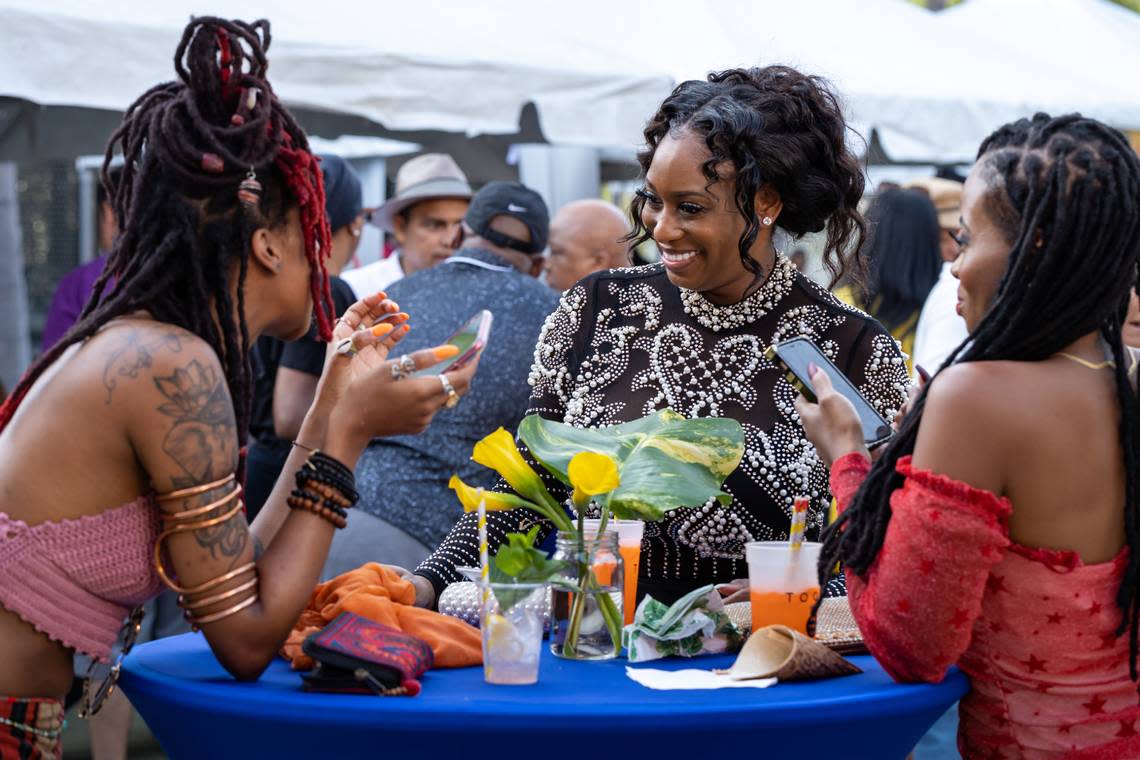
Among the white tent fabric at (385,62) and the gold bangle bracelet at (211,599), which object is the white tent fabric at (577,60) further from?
the gold bangle bracelet at (211,599)

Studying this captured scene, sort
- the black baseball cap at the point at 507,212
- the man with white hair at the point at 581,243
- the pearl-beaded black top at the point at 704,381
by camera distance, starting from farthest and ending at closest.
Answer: the man with white hair at the point at 581,243 < the black baseball cap at the point at 507,212 < the pearl-beaded black top at the point at 704,381

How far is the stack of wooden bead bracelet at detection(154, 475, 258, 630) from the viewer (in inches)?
77.4

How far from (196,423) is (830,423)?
1.07 meters

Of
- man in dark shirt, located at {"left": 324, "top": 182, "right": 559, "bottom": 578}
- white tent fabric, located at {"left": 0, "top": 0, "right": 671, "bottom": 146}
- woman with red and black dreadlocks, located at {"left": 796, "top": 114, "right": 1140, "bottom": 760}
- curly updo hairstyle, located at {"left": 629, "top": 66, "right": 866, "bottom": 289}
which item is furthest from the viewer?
white tent fabric, located at {"left": 0, "top": 0, "right": 671, "bottom": 146}

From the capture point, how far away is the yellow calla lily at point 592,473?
82.7 inches

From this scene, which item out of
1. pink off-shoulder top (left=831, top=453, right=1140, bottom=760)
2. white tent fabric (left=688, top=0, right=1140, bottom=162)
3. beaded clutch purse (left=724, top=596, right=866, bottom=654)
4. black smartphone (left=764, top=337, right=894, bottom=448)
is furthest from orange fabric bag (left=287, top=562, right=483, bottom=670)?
white tent fabric (left=688, top=0, right=1140, bottom=162)

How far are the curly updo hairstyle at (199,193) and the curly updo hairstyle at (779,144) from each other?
102cm

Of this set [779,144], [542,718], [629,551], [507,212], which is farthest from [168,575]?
[507,212]

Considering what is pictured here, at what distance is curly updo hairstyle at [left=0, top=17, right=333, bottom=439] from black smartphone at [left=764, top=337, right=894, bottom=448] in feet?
3.10

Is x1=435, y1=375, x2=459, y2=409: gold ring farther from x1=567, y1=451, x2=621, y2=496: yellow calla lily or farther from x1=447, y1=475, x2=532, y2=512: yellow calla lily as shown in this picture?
x1=567, y1=451, x2=621, y2=496: yellow calla lily

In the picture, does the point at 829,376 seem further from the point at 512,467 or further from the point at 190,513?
the point at 190,513

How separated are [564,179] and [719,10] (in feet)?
4.52

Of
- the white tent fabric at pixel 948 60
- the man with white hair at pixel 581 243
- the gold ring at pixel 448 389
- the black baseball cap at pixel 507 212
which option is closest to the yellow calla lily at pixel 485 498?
the gold ring at pixel 448 389

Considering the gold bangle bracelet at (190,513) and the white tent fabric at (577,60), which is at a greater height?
the white tent fabric at (577,60)
